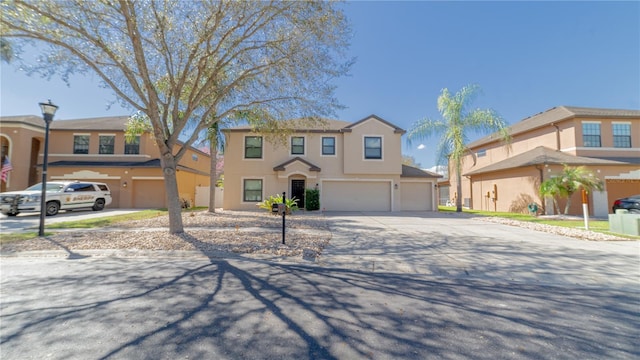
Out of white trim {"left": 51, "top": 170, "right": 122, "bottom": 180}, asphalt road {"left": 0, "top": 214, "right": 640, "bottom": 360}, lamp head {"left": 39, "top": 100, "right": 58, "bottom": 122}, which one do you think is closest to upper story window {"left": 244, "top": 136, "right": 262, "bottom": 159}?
white trim {"left": 51, "top": 170, "right": 122, "bottom": 180}

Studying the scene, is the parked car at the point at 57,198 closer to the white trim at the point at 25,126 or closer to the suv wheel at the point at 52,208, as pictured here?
the suv wheel at the point at 52,208

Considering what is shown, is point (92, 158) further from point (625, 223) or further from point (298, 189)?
point (625, 223)

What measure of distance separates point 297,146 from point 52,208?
14.2m

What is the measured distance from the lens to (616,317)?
349 cm

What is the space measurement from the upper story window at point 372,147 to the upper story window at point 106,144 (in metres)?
19.8

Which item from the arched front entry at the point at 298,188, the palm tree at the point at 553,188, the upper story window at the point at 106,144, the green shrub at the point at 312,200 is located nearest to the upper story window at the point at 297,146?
the arched front entry at the point at 298,188

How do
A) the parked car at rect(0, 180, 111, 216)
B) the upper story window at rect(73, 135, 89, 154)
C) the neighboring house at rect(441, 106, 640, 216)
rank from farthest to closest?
the upper story window at rect(73, 135, 89, 154)
the neighboring house at rect(441, 106, 640, 216)
the parked car at rect(0, 180, 111, 216)

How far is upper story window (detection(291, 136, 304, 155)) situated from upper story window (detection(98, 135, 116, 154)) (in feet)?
47.7

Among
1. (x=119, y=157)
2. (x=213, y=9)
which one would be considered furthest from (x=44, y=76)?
(x=119, y=157)

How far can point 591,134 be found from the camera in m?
18.0

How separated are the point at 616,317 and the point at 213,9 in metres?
10.6

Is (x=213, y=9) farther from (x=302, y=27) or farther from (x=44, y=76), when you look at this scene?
(x=44, y=76)

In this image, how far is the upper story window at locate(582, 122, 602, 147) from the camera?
17969 millimetres

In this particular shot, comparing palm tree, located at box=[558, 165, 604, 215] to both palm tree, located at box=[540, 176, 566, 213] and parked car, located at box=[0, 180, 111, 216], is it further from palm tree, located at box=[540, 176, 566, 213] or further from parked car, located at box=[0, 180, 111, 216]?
parked car, located at box=[0, 180, 111, 216]
